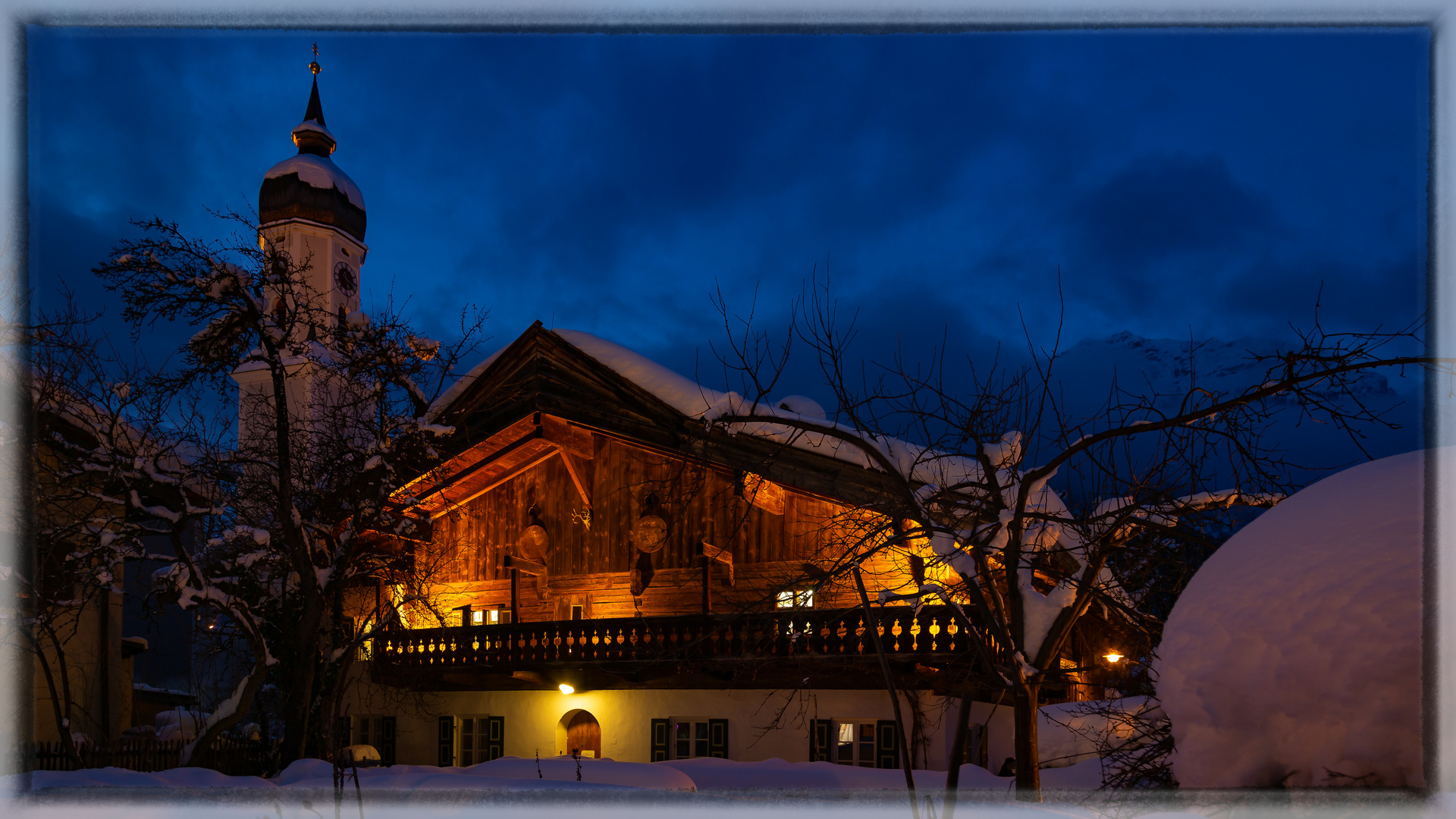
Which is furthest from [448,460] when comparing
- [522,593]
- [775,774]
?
[775,774]

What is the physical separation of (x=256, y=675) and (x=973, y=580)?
1120 centimetres

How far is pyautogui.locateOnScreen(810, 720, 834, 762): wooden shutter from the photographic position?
56.7 feet

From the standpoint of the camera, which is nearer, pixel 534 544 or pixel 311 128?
pixel 534 544

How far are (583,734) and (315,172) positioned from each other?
26936mm

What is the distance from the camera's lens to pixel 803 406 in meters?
15.4

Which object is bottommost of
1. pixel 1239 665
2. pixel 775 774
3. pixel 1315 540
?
pixel 775 774

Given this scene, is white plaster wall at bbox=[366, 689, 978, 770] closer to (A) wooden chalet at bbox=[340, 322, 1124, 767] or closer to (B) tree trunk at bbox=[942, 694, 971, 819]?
(A) wooden chalet at bbox=[340, 322, 1124, 767]

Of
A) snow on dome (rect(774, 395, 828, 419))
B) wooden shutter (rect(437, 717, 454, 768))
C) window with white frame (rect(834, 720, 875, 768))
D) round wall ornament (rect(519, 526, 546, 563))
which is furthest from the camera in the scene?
wooden shutter (rect(437, 717, 454, 768))

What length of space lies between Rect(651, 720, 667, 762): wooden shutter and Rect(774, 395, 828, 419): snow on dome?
725cm

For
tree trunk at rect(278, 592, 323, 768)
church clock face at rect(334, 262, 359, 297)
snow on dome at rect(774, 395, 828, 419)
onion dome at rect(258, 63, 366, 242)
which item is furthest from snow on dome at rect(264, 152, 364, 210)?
snow on dome at rect(774, 395, 828, 419)

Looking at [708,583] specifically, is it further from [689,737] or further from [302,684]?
[302,684]

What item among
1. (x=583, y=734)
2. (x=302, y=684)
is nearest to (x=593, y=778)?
(x=302, y=684)

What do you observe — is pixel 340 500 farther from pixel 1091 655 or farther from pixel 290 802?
pixel 1091 655

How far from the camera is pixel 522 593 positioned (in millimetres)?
21750
